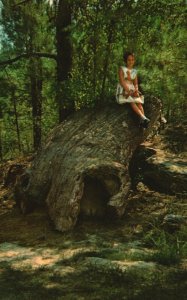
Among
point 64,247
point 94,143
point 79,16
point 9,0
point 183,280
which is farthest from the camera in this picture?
point 9,0

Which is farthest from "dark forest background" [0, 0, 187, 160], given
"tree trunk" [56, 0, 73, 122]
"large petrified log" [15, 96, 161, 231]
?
"large petrified log" [15, 96, 161, 231]

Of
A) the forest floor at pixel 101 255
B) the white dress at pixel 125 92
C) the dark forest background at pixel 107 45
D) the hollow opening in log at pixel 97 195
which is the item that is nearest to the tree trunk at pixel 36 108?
the dark forest background at pixel 107 45

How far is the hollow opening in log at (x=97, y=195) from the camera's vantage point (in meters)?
7.32

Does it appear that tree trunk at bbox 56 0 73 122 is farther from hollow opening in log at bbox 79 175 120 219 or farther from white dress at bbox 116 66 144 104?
hollow opening in log at bbox 79 175 120 219

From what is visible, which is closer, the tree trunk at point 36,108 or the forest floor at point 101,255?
the forest floor at point 101,255

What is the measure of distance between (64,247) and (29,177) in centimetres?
225

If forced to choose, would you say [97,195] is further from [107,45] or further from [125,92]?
[107,45]

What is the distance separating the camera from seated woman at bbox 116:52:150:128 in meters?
8.50

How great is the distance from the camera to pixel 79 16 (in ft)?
30.7

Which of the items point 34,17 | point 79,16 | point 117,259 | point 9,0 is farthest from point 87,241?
point 34,17

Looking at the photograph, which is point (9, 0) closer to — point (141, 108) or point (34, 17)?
point (34, 17)

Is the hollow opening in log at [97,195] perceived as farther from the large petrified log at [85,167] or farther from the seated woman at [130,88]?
the seated woman at [130,88]

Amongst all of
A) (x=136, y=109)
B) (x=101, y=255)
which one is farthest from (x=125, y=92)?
(x=101, y=255)

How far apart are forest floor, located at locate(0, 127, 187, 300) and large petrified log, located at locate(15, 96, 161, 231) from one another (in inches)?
11.4
